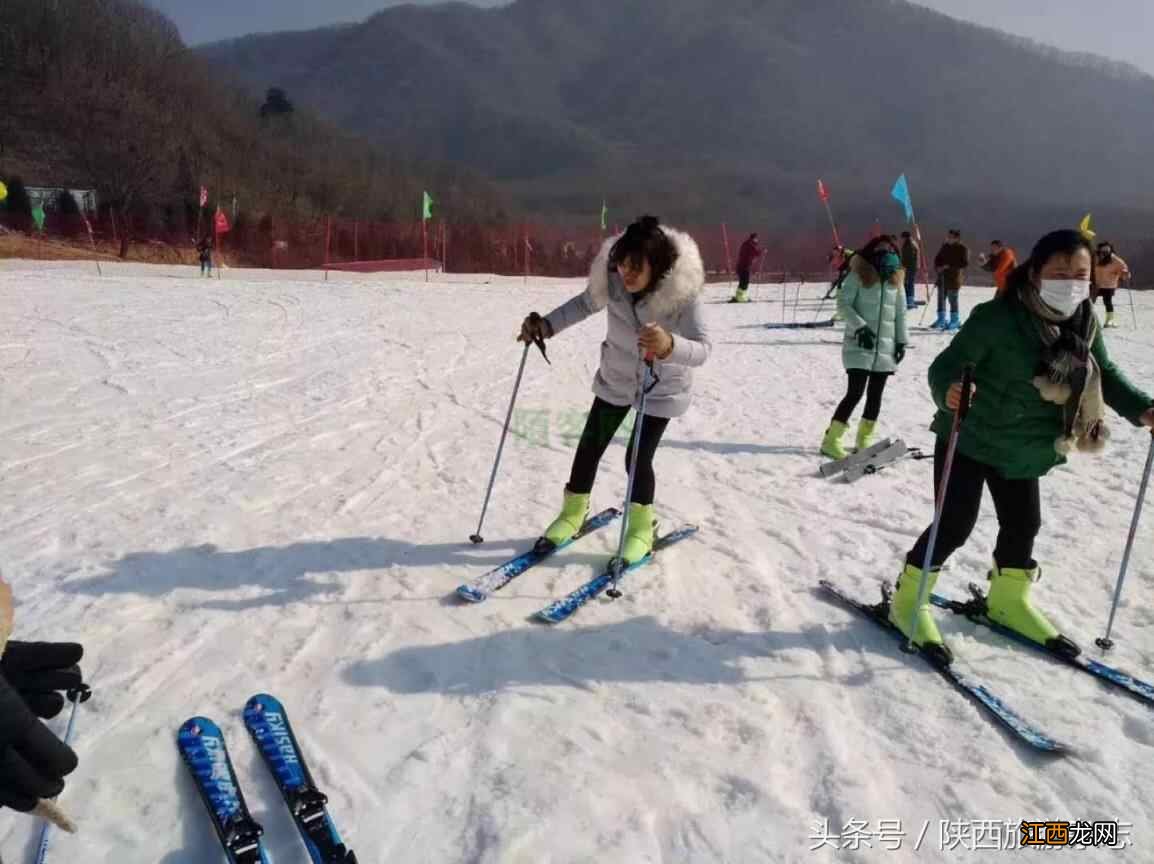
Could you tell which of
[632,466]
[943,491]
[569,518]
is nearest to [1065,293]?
[943,491]

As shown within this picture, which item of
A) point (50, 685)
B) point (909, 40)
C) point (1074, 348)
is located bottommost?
point (50, 685)

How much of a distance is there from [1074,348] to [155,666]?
4.05 metres

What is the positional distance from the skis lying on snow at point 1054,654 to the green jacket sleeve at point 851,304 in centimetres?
305

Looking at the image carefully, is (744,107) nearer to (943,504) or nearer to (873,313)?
(873,313)

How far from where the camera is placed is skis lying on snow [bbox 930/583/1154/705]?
3035 mm

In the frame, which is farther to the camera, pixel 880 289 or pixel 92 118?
pixel 92 118

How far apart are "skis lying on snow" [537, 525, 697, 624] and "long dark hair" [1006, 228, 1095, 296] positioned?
2276mm

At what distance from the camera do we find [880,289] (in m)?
6.24

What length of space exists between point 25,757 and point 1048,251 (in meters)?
3.65

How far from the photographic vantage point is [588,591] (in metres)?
3.74

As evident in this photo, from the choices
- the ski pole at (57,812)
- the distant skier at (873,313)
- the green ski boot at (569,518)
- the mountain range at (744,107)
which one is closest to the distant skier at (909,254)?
the distant skier at (873,313)

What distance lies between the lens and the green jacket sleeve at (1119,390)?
3016mm

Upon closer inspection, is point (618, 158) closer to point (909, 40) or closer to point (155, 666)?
point (909, 40)

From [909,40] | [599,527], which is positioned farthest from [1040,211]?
[599,527]
